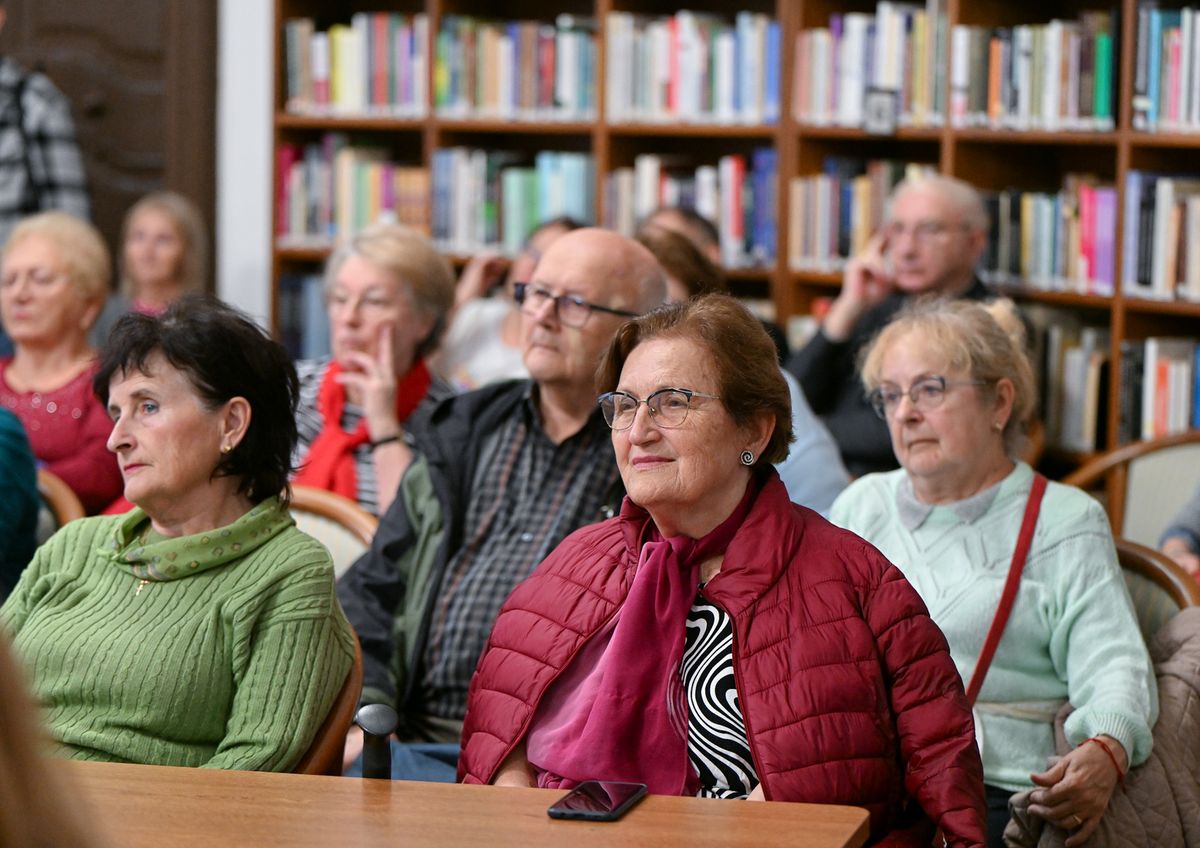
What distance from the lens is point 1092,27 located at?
4.73 metres

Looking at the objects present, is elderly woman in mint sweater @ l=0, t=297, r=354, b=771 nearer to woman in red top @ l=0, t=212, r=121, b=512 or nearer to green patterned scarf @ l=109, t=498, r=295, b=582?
green patterned scarf @ l=109, t=498, r=295, b=582

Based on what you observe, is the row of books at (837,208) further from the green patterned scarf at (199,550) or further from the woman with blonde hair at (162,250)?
the green patterned scarf at (199,550)

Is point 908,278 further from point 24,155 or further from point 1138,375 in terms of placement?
point 24,155

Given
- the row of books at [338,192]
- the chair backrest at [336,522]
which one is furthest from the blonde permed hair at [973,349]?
the row of books at [338,192]

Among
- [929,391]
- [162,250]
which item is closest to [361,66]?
[162,250]

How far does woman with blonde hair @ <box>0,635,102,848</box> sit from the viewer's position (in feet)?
3.47

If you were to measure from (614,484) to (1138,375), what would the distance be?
7.60 ft

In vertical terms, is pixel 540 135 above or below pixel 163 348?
above

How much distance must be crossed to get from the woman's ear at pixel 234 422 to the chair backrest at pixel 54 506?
99cm

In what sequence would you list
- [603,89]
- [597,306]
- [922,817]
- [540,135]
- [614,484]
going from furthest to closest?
[540,135]
[603,89]
[597,306]
[614,484]
[922,817]

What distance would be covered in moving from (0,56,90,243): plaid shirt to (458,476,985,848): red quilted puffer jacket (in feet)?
13.5

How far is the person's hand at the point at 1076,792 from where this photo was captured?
2322 mm

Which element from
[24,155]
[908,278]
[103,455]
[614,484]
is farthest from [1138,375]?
[24,155]

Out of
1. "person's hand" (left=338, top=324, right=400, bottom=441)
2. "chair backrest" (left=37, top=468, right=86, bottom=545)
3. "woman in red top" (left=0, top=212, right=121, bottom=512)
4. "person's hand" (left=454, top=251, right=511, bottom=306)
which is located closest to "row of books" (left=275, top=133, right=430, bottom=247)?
"person's hand" (left=454, top=251, right=511, bottom=306)
